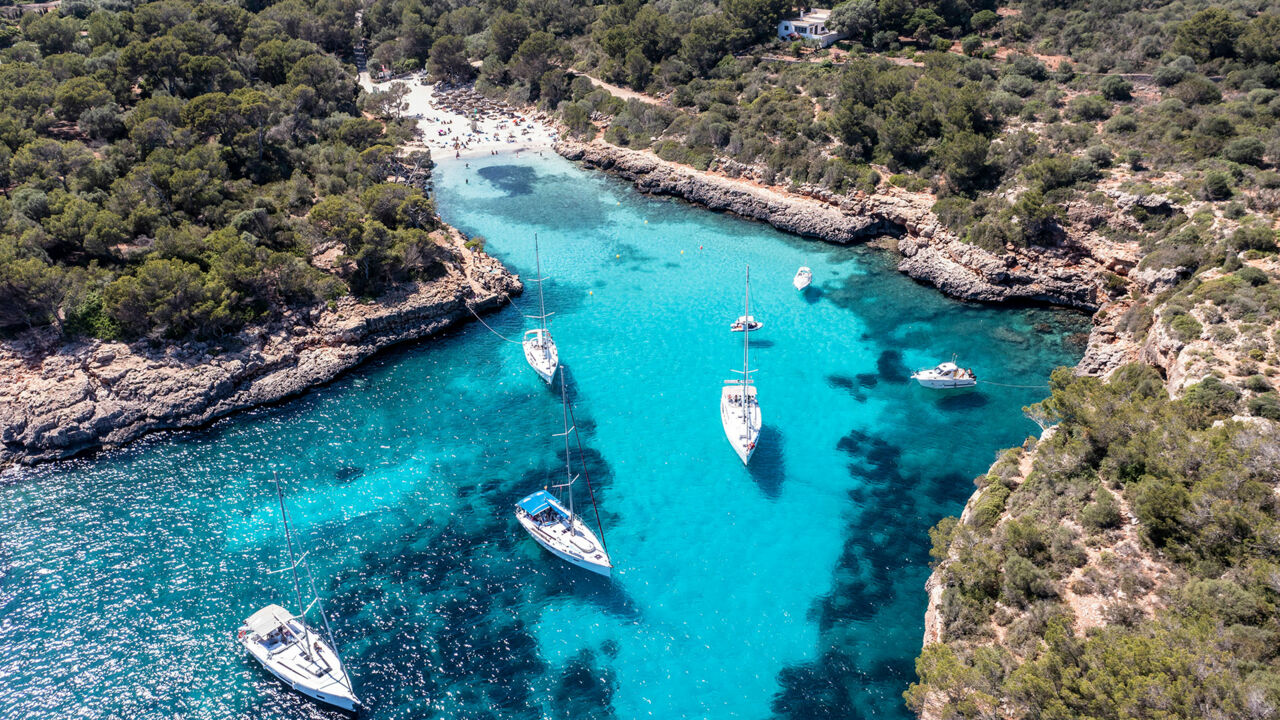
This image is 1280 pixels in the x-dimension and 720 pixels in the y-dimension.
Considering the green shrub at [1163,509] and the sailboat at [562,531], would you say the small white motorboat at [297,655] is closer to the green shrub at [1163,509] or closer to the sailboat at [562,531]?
the sailboat at [562,531]

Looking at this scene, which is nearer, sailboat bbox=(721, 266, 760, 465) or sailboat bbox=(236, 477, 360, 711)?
sailboat bbox=(236, 477, 360, 711)

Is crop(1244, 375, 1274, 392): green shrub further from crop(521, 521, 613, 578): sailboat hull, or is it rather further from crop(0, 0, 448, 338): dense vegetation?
crop(0, 0, 448, 338): dense vegetation

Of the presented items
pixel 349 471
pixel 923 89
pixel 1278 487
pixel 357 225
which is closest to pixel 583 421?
pixel 349 471

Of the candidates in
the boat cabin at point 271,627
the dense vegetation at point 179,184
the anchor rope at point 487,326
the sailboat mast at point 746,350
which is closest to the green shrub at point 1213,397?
the sailboat mast at point 746,350

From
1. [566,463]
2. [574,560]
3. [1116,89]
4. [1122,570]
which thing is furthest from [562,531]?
[1116,89]

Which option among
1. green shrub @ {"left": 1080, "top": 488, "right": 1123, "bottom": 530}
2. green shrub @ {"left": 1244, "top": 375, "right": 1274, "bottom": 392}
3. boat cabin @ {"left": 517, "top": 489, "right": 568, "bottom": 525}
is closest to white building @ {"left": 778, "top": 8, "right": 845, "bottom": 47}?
green shrub @ {"left": 1244, "top": 375, "right": 1274, "bottom": 392}

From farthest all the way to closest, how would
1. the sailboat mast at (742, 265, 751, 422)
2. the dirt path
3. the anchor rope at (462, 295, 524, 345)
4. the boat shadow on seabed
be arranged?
the dirt path → the anchor rope at (462, 295, 524, 345) → the sailboat mast at (742, 265, 751, 422) → the boat shadow on seabed
